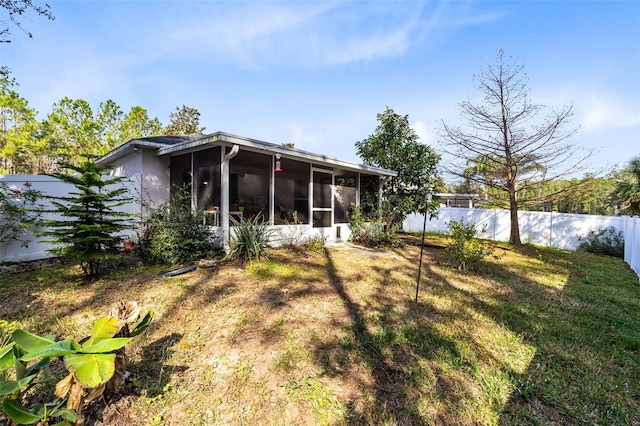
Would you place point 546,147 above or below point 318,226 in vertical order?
above

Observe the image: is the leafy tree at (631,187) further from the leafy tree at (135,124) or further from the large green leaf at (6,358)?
the leafy tree at (135,124)

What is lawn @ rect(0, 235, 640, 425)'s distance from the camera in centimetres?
192

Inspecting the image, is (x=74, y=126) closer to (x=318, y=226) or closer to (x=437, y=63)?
(x=318, y=226)

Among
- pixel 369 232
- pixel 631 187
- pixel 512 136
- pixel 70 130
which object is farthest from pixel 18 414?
pixel 70 130

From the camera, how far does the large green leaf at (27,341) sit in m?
1.47

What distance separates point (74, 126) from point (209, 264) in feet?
87.2

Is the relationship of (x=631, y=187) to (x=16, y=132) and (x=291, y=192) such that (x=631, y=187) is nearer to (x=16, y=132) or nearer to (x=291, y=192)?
(x=291, y=192)

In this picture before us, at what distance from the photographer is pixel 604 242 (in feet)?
31.7

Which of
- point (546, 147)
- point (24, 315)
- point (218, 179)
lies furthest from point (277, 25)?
point (546, 147)

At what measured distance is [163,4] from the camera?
613 centimetres

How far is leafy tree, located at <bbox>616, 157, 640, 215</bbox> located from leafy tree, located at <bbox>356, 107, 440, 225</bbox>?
6.78m

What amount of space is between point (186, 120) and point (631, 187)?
31434mm

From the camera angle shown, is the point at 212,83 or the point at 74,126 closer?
the point at 212,83

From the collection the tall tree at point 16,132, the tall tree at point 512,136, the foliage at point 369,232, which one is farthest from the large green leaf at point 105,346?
the tall tree at point 16,132
